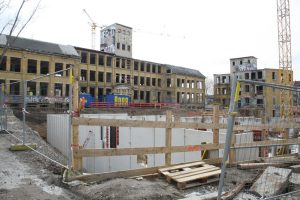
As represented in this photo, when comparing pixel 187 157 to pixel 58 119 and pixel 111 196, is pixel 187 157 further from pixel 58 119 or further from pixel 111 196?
pixel 111 196

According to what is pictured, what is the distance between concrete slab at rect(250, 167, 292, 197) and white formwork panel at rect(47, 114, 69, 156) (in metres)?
9.00

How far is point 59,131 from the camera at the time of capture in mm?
14164

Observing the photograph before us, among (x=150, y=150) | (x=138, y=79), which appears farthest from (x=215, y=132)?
(x=138, y=79)

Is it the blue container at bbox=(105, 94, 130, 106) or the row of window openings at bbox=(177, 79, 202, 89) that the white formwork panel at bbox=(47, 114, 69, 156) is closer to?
the blue container at bbox=(105, 94, 130, 106)

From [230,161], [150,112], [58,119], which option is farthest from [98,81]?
[230,161]

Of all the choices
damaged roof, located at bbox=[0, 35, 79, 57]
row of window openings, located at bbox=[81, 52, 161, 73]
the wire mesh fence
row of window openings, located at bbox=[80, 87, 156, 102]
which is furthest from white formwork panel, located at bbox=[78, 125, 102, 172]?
row of window openings, located at bbox=[81, 52, 161, 73]

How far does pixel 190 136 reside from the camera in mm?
13477

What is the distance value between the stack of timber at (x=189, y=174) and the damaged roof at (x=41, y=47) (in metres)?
38.7

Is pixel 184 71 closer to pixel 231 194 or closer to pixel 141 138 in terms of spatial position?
pixel 141 138

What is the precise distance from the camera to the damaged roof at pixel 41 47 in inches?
1569

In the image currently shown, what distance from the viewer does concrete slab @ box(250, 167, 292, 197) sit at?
210 inches

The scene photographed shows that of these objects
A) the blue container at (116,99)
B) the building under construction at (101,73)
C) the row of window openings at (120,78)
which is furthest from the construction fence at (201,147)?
the row of window openings at (120,78)

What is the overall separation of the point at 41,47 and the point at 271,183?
43.7 metres

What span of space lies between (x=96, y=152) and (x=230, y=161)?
4.13 metres
